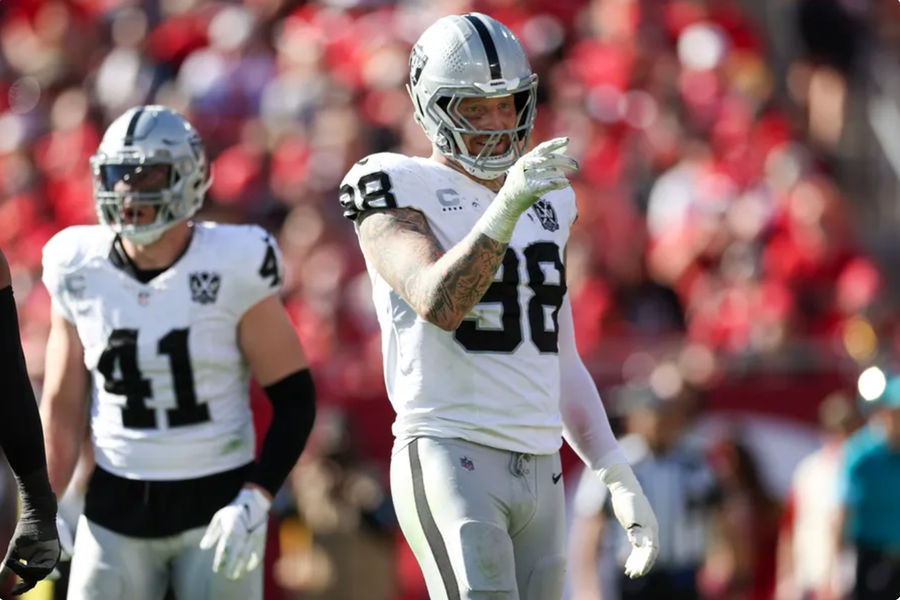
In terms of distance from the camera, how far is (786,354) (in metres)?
8.14

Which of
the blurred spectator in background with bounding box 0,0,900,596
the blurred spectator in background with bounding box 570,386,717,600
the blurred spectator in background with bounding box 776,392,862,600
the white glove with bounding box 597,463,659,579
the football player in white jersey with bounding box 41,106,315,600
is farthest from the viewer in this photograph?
the blurred spectator in background with bounding box 0,0,900,596

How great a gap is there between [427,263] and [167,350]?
4.51ft

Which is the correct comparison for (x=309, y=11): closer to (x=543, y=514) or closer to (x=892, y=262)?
(x=892, y=262)

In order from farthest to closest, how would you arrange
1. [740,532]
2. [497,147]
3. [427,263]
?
[740,532] → [497,147] → [427,263]

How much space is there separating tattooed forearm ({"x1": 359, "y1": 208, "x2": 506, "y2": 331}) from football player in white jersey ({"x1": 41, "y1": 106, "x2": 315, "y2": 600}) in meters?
1.08

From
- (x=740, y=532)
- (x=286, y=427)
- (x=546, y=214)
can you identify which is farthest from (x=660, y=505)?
(x=546, y=214)

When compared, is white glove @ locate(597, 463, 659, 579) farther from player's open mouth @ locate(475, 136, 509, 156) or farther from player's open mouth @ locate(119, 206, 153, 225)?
player's open mouth @ locate(119, 206, 153, 225)

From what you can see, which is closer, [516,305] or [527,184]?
[527,184]

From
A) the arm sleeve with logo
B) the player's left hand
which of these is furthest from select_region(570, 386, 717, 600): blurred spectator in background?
the player's left hand

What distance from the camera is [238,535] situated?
4.75 meters

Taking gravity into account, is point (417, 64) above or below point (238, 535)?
above

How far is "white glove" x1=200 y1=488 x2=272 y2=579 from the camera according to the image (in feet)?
15.5

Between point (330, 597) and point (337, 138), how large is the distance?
345 centimetres

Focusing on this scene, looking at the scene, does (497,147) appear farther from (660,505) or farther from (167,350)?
(660,505)
